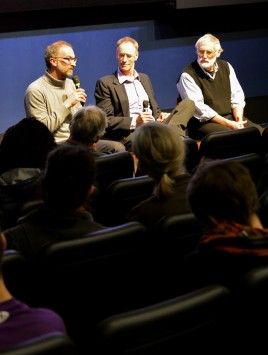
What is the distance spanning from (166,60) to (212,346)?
5.42 metres

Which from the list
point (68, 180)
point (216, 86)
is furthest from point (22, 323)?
point (216, 86)

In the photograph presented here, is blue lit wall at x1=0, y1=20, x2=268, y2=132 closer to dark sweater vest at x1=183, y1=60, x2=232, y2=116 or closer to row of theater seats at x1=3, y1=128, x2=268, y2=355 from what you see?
dark sweater vest at x1=183, y1=60, x2=232, y2=116

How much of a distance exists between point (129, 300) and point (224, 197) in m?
0.74

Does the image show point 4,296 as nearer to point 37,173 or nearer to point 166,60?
point 37,173

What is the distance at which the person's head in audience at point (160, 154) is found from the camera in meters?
2.76

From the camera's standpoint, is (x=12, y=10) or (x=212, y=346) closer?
(x=212, y=346)

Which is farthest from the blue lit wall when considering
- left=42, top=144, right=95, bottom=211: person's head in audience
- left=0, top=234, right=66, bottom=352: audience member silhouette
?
left=0, top=234, right=66, bottom=352: audience member silhouette

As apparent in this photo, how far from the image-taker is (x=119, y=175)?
366cm

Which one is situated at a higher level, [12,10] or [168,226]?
[12,10]

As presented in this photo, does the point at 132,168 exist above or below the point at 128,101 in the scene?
below

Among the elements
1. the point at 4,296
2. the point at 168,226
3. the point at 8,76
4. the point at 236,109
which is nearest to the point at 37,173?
the point at 168,226

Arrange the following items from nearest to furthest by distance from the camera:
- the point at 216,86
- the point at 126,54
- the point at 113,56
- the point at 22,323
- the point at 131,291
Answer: the point at 22,323 < the point at 131,291 < the point at 126,54 < the point at 216,86 < the point at 113,56

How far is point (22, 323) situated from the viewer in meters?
1.64

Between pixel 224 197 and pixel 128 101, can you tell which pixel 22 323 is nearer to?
pixel 224 197
